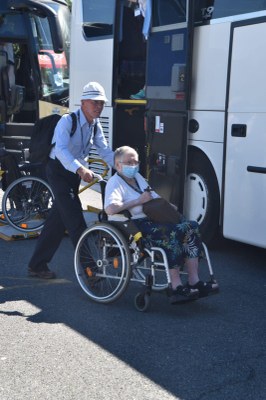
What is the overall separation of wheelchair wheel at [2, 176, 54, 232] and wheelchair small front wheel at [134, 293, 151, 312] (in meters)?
2.99

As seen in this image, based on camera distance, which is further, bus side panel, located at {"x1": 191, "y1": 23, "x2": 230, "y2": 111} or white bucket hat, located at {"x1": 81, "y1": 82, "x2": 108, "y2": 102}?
bus side panel, located at {"x1": 191, "y1": 23, "x2": 230, "y2": 111}

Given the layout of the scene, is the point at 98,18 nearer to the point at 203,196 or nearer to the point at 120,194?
the point at 203,196

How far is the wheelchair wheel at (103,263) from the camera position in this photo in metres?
4.96

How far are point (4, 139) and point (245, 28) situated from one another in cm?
536

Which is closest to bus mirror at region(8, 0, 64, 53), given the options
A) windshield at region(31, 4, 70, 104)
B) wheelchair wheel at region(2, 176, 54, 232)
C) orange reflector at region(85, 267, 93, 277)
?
windshield at region(31, 4, 70, 104)

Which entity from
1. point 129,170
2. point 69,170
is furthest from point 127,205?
point 69,170

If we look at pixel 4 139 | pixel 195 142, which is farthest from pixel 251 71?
pixel 4 139

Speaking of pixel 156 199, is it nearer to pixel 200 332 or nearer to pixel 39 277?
pixel 200 332

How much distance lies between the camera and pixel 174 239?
4.92 m

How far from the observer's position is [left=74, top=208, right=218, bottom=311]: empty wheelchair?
4.93 meters

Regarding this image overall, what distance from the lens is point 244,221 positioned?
6027 millimetres

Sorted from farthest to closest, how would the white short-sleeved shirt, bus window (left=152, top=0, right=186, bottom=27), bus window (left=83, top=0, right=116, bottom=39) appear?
bus window (left=83, top=0, right=116, bottom=39) < bus window (left=152, top=0, right=186, bottom=27) < the white short-sleeved shirt

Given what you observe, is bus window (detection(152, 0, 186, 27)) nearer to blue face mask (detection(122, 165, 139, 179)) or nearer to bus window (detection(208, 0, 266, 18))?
bus window (detection(208, 0, 266, 18))

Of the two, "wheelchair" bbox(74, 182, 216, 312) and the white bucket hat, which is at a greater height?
the white bucket hat
